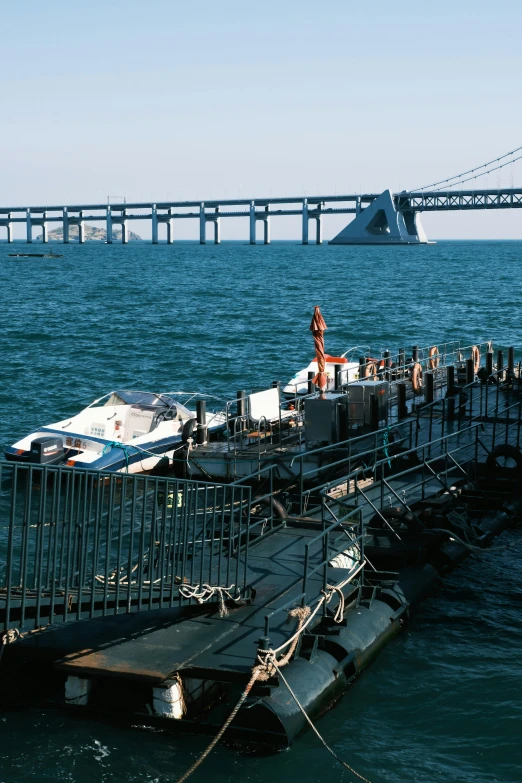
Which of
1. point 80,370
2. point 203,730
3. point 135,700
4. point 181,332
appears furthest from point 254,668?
point 181,332

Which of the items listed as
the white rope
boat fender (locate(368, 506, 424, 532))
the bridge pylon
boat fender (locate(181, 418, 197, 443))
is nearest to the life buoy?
boat fender (locate(181, 418, 197, 443))

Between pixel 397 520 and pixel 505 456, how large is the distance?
458 cm

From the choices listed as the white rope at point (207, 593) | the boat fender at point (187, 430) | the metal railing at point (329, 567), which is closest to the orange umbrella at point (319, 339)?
the boat fender at point (187, 430)

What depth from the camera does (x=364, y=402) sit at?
73.3 ft

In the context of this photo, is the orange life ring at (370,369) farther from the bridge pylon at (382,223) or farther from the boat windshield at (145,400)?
the bridge pylon at (382,223)

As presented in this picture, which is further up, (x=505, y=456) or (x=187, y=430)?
(x=505, y=456)

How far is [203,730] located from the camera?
10008 millimetres

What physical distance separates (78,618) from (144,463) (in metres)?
13.6

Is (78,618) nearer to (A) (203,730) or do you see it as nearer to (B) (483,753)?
(A) (203,730)

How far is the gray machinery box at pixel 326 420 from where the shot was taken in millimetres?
20531

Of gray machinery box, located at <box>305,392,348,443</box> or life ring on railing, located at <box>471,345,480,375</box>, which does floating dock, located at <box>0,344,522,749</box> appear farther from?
life ring on railing, located at <box>471,345,480,375</box>

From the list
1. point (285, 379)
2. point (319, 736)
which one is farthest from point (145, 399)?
point (319, 736)

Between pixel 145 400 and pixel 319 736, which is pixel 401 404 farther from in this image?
pixel 319 736

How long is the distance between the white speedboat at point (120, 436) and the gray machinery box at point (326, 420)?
3.53 metres
